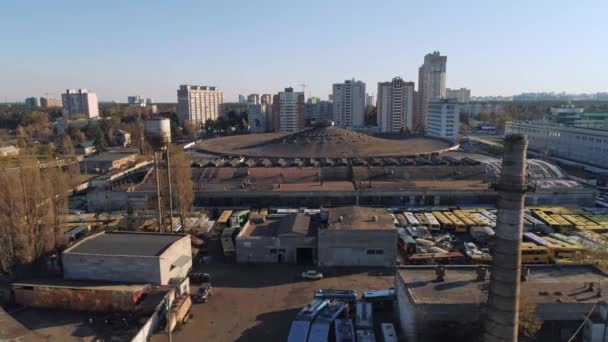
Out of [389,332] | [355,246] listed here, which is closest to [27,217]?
[355,246]

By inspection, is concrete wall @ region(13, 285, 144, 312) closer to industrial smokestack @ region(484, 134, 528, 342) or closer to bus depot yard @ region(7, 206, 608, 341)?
bus depot yard @ region(7, 206, 608, 341)

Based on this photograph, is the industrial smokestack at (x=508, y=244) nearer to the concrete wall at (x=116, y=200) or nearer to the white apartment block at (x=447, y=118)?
the concrete wall at (x=116, y=200)

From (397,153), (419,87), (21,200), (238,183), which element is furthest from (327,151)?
(419,87)

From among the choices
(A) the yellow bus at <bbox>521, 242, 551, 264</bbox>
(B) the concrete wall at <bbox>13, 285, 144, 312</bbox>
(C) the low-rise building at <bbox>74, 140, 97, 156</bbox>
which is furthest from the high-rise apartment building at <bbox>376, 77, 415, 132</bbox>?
(B) the concrete wall at <bbox>13, 285, 144, 312</bbox>

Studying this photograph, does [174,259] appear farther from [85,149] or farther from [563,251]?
[85,149]

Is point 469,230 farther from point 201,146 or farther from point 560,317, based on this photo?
point 201,146

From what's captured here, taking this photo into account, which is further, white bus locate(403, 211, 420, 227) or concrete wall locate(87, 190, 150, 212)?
concrete wall locate(87, 190, 150, 212)
